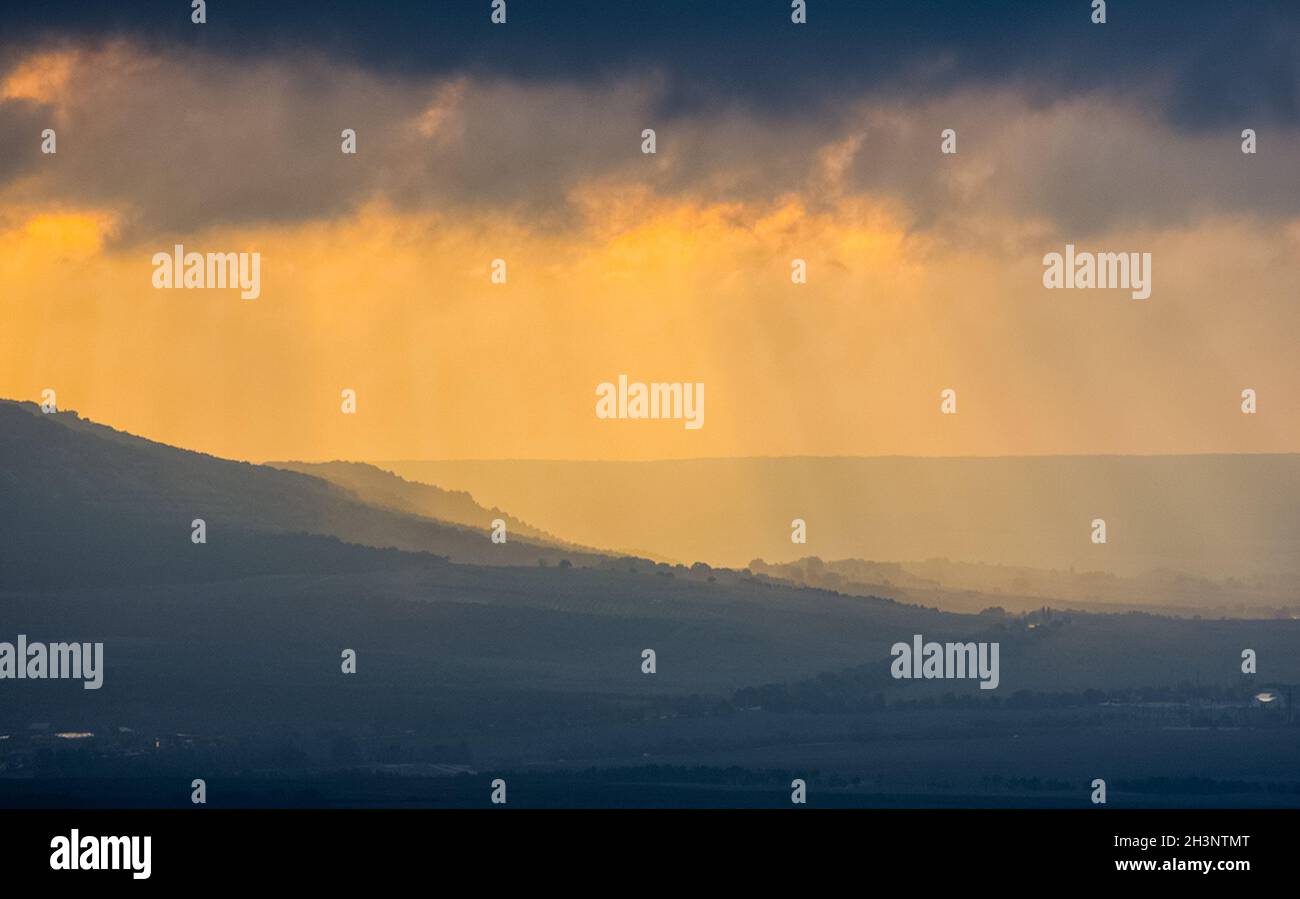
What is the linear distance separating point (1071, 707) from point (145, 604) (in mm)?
73378

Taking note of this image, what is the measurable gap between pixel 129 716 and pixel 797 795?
248ft

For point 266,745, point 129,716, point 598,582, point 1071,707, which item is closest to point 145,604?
point 129,716

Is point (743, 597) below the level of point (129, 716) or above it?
above

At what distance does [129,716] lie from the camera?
10812 cm

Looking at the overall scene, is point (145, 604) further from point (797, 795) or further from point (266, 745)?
point (797, 795)
